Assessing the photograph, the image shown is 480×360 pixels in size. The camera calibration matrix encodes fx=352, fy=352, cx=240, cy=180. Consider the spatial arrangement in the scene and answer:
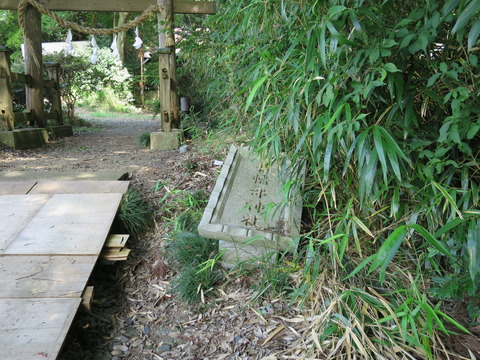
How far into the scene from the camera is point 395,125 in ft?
4.92

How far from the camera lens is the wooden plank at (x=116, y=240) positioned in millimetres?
2275

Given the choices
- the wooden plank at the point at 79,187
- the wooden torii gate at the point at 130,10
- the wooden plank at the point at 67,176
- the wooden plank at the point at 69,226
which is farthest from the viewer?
the wooden torii gate at the point at 130,10

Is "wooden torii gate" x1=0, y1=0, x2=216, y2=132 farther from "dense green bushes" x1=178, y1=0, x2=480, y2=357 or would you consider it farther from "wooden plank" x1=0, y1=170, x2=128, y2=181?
"dense green bushes" x1=178, y1=0, x2=480, y2=357

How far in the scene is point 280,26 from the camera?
1.92m

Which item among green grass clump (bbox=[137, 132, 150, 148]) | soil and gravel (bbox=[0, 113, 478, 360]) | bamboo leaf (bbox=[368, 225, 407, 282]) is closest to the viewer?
bamboo leaf (bbox=[368, 225, 407, 282])

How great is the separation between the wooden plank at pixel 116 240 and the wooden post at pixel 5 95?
3.78 meters

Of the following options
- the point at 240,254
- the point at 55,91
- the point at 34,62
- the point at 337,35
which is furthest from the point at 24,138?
the point at 337,35

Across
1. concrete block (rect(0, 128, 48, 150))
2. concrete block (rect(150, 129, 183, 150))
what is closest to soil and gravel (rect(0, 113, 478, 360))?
concrete block (rect(150, 129, 183, 150))

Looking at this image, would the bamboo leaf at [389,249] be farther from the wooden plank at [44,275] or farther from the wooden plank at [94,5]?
the wooden plank at [94,5]

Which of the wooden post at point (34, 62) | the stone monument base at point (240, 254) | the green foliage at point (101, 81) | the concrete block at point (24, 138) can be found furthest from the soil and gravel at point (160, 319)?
the green foliage at point (101, 81)

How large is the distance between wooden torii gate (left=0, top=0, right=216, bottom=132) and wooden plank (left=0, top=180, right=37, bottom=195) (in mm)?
2010

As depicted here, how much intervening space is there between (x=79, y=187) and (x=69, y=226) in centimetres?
68

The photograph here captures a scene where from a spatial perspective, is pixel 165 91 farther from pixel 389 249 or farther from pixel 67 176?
pixel 389 249

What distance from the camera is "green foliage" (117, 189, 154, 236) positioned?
2578mm
